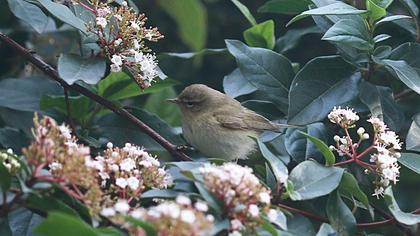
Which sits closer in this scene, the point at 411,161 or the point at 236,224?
the point at 236,224

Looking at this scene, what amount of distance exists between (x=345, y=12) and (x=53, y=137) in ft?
3.57

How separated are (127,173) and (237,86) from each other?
3.99 feet

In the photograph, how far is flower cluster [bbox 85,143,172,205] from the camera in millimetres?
1917

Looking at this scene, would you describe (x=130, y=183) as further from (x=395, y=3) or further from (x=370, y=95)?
(x=395, y=3)

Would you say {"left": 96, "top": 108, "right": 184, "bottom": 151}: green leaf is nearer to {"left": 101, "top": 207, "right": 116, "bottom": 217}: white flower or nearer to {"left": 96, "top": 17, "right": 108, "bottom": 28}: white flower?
{"left": 96, "top": 17, "right": 108, "bottom": 28}: white flower

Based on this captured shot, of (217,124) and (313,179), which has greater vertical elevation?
(313,179)

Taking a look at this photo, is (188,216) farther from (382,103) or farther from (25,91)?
(25,91)

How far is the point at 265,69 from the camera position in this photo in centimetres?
287

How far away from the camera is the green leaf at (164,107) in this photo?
3.55 m

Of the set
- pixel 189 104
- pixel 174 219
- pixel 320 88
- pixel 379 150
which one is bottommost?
pixel 189 104

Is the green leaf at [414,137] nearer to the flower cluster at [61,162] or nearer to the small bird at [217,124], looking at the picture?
the small bird at [217,124]

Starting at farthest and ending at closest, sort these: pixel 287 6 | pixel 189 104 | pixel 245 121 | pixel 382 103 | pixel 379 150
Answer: pixel 189 104 → pixel 245 121 → pixel 287 6 → pixel 382 103 → pixel 379 150

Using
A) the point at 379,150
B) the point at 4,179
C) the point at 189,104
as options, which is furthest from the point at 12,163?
the point at 189,104

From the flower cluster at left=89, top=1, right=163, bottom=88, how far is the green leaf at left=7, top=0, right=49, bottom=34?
0.65ft
